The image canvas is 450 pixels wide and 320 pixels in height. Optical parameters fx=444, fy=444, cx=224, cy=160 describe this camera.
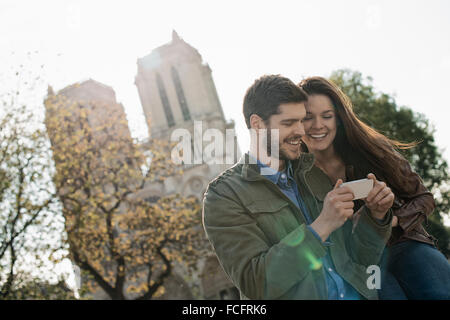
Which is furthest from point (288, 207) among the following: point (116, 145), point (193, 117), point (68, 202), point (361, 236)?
point (193, 117)

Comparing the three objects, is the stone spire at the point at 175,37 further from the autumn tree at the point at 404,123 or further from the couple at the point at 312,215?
the couple at the point at 312,215

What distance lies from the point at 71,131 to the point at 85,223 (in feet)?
11.6

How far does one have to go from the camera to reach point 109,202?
44.3 feet

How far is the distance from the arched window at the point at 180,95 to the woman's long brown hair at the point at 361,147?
103 ft

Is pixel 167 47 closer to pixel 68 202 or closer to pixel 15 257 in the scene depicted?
pixel 68 202

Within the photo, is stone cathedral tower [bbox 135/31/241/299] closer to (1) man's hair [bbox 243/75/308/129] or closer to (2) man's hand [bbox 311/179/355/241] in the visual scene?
(1) man's hair [bbox 243/75/308/129]

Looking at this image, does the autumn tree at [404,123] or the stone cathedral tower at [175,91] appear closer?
the autumn tree at [404,123]

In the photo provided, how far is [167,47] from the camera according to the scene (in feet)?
114

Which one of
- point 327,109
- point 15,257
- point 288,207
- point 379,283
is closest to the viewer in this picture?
point 288,207

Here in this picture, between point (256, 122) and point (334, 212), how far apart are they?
23.4 inches

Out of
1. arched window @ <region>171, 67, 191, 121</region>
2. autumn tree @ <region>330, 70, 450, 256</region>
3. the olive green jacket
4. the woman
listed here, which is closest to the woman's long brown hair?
the woman

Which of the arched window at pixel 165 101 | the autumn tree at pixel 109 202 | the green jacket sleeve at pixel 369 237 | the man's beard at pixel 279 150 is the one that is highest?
the arched window at pixel 165 101

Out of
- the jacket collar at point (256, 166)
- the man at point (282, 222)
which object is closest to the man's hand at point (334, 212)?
the man at point (282, 222)

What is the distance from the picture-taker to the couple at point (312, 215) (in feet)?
5.64
